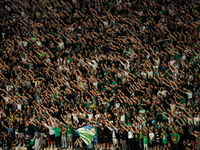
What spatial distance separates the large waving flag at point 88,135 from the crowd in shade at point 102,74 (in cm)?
26

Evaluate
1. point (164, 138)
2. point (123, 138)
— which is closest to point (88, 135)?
point (123, 138)

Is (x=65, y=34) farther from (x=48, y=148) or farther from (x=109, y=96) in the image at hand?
(x=48, y=148)

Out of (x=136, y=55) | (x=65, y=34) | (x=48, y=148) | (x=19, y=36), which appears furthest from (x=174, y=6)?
(x=48, y=148)

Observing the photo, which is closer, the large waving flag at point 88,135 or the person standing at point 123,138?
the person standing at point 123,138

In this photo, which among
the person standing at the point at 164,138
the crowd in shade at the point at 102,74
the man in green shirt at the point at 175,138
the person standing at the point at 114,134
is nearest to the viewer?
the man in green shirt at the point at 175,138

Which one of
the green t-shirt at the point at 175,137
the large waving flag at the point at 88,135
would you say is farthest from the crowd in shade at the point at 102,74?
the large waving flag at the point at 88,135

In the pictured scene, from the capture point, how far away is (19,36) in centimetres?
2147

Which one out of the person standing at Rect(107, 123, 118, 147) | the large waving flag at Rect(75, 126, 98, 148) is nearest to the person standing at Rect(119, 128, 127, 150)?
the person standing at Rect(107, 123, 118, 147)

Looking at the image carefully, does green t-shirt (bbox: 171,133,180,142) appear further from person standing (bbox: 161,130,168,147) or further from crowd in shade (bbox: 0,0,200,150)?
person standing (bbox: 161,130,168,147)

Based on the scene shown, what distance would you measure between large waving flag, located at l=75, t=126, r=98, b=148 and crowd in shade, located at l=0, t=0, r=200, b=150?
0.26m

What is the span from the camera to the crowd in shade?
16047 mm

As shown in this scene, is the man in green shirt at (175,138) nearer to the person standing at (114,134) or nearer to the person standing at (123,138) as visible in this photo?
the person standing at (123,138)

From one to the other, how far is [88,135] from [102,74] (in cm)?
406

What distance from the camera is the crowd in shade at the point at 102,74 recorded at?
52.6ft
